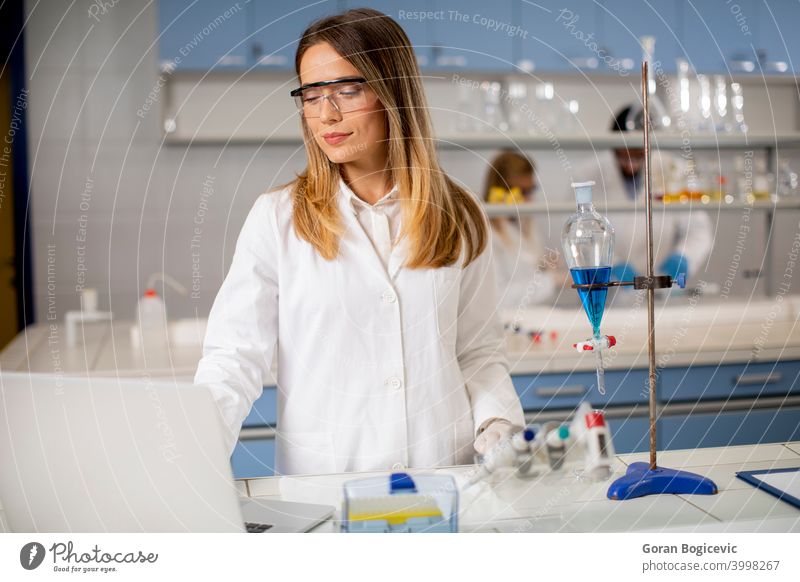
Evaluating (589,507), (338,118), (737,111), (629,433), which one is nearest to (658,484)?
(589,507)

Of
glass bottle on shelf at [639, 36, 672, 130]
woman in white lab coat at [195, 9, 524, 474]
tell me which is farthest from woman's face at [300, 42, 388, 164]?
glass bottle on shelf at [639, 36, 672, 130]

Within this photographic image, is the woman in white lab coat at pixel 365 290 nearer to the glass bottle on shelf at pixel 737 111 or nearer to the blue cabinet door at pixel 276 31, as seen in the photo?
the blue cabinet door at pixel 276 31

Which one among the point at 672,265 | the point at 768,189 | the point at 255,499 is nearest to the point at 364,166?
the point at 255,499

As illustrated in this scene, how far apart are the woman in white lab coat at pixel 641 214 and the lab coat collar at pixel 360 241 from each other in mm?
1709

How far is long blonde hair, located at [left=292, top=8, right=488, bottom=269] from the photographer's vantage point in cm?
125

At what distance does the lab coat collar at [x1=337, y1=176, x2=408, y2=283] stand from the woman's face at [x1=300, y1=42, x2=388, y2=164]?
6 cm

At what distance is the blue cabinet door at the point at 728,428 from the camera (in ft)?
7.63

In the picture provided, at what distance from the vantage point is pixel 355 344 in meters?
1.30

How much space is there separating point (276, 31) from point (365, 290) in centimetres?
151

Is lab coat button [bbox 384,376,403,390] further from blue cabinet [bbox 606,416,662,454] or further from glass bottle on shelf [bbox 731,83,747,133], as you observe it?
glass bottle on shelf [bbox 731,83,747,133]

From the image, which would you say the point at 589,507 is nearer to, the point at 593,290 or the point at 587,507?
the point at 587,507

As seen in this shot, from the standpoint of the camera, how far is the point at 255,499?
3.64ft
